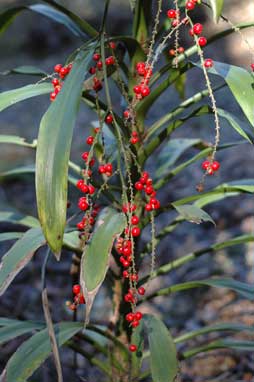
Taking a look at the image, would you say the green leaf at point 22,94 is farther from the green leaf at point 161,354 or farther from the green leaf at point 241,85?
the green leaf at point 161,354

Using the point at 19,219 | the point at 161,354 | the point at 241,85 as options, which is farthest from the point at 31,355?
the point at 241,85

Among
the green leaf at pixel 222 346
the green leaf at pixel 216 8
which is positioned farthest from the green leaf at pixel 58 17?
the green leaf at pixel 222 346

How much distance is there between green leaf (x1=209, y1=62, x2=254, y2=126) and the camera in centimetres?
100

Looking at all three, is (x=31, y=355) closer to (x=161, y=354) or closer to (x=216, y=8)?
(x=161, y=354)

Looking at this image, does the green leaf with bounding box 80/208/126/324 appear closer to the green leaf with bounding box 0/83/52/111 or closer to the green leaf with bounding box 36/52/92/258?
the green leaf with bounding box 36/52/92/258

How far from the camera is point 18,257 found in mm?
1118

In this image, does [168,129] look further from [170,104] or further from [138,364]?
[170,104]

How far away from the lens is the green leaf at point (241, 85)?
1.00 m

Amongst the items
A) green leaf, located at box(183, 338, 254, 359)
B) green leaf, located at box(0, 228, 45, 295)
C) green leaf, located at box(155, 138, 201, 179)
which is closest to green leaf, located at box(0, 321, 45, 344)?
green leaf, located at box(0, 228, 45, 295)

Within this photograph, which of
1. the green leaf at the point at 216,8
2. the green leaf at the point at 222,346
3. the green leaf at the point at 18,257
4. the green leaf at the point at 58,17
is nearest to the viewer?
the green leaf at the point at 216,8

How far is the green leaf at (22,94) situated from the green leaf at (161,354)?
502 millimetres

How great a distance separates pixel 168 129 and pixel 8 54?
13.1ft

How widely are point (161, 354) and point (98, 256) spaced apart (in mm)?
270

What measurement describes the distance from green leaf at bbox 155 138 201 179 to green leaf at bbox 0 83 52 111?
1.63 ft
